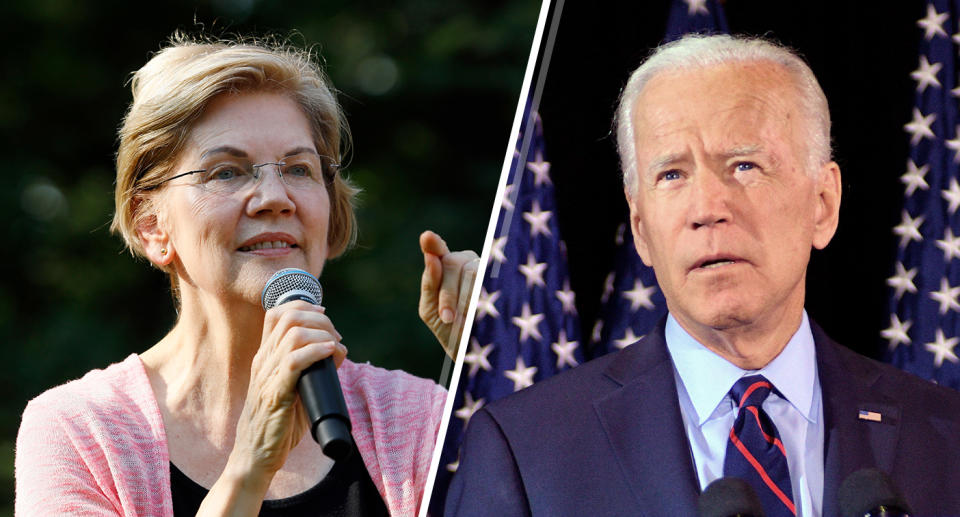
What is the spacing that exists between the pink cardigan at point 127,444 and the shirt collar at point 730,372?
403 millimetres

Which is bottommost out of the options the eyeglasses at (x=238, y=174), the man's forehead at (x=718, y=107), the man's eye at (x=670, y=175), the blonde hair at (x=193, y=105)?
the man's eye at (x=670, y=175)

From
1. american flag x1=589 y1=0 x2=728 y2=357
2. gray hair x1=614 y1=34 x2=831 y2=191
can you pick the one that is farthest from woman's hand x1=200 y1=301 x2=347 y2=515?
gray hair x1=614 y1=34 x2=831 y2=191

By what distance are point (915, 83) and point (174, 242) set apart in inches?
40.0

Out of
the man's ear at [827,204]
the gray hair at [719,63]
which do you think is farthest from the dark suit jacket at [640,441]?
the gray hair at [719,63]

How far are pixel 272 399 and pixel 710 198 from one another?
0.58 m

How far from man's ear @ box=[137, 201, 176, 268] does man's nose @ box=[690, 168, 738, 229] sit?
31.1 inches

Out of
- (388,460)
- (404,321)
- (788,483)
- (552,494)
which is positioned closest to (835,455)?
(788,483)

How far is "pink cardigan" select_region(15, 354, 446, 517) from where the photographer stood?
5.31ft

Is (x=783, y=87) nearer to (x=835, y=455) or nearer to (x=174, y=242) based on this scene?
(x=835, y=455)

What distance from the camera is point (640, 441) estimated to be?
1386 millimetres

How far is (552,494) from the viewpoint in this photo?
1384 millimetres

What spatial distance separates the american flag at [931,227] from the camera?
1421 mm

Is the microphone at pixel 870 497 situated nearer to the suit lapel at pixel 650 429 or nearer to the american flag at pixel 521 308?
the suit lapel at pixel 650 429

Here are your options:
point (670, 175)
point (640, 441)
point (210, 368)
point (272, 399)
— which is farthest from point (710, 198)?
point (210, 368)
